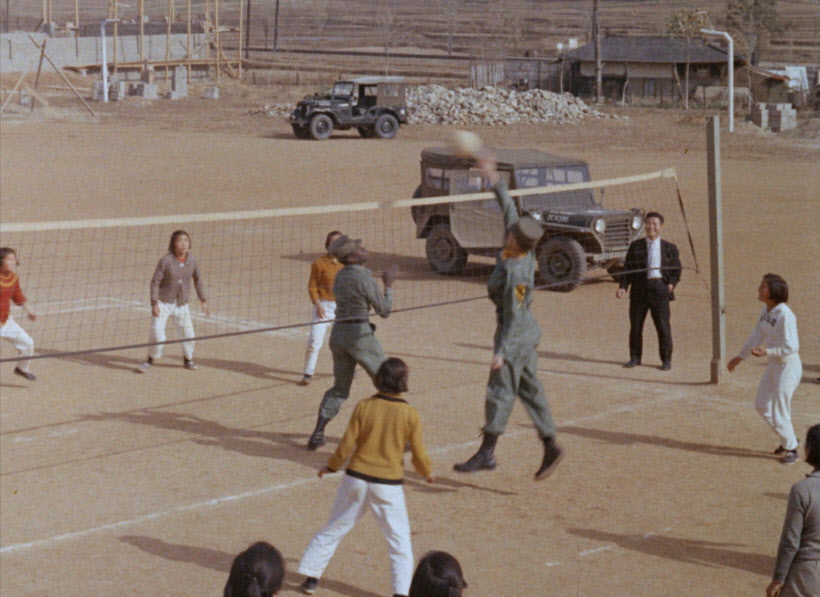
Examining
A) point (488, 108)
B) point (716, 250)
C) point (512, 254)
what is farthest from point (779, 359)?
point (488, 108)

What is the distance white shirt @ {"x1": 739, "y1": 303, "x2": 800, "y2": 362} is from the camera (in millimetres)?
8633

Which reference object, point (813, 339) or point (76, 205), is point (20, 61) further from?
point (813, 339)

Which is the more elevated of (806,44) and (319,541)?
(806,44)

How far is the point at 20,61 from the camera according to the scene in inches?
2324

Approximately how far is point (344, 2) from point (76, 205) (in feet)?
259

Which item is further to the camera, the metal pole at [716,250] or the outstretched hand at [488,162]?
the metal pole at [716,250]

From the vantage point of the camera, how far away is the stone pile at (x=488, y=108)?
44531 mm

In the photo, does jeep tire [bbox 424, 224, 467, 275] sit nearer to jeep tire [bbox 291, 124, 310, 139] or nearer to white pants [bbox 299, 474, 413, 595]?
white pants [bbox 299, 474, 413, 595]

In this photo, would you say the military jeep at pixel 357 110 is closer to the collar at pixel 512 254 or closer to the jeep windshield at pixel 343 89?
the jeep windshield at pixel 343 89

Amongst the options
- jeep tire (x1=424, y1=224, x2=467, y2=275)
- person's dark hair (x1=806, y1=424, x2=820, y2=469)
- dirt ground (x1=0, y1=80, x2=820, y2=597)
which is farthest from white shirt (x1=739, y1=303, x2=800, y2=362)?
jeep tire (x1=424, y1=224, x2=467, y2=275)

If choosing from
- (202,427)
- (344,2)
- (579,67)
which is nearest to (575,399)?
(202,427)

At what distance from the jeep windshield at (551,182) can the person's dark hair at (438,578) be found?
13.0m

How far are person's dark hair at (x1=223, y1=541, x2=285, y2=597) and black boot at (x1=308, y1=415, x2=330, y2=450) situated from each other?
5.03 meters

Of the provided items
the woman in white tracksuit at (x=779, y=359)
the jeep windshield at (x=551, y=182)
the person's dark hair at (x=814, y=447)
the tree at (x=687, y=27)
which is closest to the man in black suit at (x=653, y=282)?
the woman in white tracksuit at (x=779, y=359)
